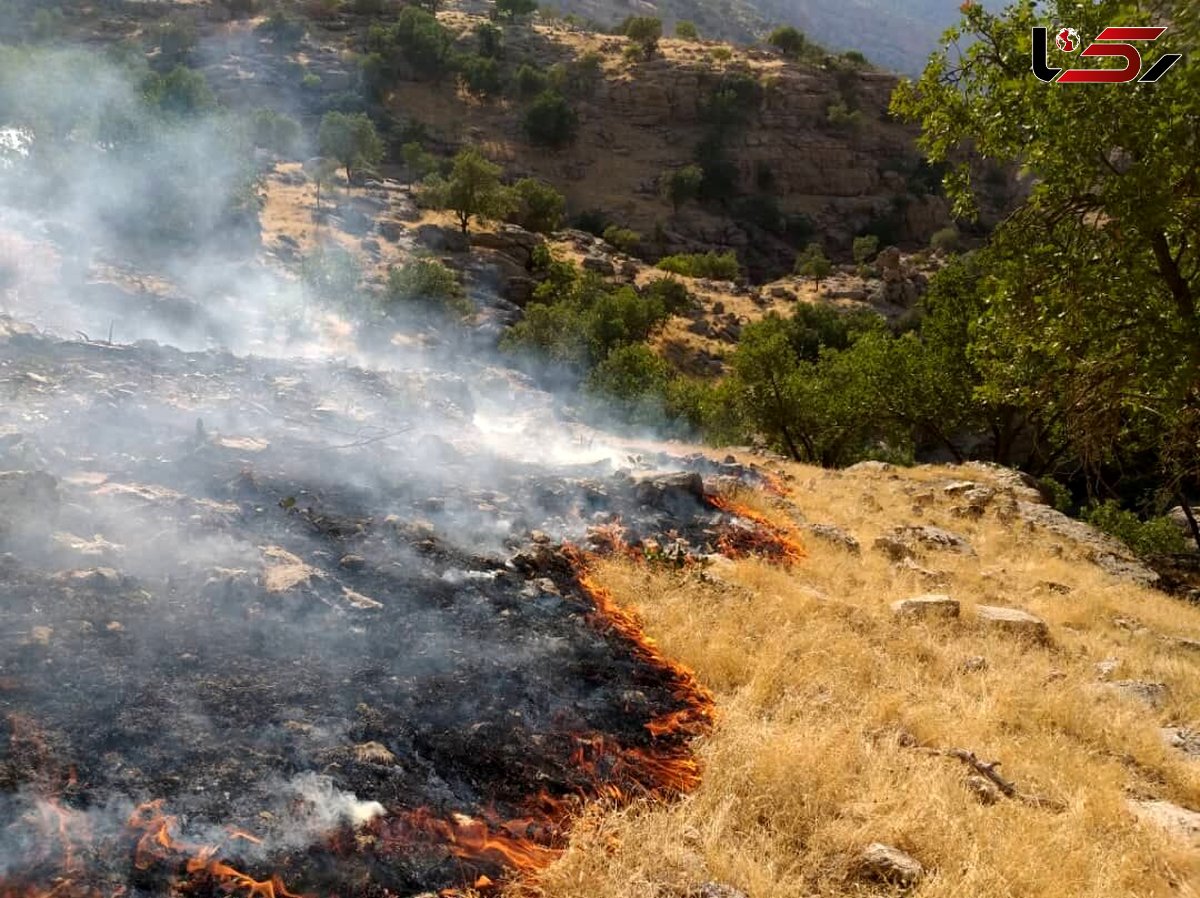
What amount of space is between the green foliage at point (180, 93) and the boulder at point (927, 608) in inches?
1020

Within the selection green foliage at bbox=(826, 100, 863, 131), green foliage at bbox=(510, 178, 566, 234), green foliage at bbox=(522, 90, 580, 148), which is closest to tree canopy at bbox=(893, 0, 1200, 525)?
green foliage at bbox=(510, 178, 566, 234)

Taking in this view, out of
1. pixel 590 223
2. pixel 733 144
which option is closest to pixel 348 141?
pixel 590 223

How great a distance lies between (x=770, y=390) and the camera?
1731 cm

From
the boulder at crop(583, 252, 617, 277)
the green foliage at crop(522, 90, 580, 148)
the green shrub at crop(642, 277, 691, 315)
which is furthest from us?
the green foliage at crop(522, 90, 580, 148)

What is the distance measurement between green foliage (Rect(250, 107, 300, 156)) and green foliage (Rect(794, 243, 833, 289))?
2464 cm

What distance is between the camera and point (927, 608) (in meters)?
5.70

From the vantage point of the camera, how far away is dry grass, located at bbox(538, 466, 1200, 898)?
2865mm

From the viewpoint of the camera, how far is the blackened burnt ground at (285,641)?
278 centimetres

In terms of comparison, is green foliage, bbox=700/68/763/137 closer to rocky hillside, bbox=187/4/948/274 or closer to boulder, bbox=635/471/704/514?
rocky hillside, bbox=187/4/948/274

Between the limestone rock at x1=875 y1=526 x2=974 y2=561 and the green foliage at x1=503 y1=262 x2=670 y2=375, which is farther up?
the limestone rock at x1=875 y1=526 x2=974 y2=561

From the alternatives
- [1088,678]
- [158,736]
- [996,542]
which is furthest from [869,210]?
[158,736]

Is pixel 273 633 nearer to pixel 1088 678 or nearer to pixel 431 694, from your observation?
pixel 431 694

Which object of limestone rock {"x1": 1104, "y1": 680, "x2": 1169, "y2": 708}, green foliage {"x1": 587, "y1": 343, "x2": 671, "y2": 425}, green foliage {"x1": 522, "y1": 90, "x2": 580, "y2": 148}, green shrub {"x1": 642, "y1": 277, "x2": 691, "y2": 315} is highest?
green foliage {"x1": 522, "y1": 90, "x2": 580, "y2": 148}

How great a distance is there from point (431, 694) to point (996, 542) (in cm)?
773
